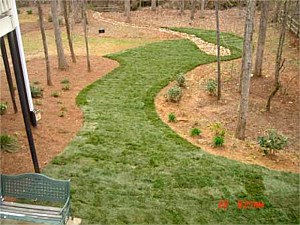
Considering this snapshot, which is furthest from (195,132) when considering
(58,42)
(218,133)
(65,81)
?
(58,42)

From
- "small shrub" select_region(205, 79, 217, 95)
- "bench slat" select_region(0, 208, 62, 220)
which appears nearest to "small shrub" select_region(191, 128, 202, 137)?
"small shrub" select_region(205, 79, 217, 95)

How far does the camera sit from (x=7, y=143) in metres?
7.28

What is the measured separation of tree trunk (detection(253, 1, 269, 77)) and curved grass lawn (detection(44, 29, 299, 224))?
4967mm

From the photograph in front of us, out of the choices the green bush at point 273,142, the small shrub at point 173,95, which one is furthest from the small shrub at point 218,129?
the small shrub at point 173,95

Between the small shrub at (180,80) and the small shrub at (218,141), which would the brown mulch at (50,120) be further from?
the small shrub at (218,141)

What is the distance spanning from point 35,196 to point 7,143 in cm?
258

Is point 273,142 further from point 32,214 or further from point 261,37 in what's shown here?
point 261,37

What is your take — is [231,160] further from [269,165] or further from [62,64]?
[62,64]

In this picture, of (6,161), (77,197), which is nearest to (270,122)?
(77,197)

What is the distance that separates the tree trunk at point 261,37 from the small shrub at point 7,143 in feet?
28.5

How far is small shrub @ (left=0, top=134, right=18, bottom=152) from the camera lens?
282 inches

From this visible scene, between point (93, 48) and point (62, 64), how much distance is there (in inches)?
157

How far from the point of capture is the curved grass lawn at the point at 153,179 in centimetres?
547

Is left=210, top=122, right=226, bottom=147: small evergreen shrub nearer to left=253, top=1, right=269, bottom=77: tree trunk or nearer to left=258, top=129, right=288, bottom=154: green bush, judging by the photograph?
left=258, top=129, right=288, bottom=154: green bush
